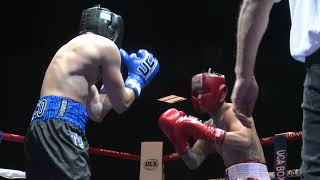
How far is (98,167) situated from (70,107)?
5980mm

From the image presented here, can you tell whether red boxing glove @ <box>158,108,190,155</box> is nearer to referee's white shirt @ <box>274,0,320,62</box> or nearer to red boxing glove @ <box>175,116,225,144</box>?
red boxing glove @ <box>175,116,225,144</box>

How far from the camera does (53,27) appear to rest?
5426mm

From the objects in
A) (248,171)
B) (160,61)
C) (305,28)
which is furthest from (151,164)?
(305,28)

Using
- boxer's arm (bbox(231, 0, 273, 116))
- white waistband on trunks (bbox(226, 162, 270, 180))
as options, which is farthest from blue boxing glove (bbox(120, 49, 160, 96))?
boxer's arm (bbox(231, 0, 273, 116))

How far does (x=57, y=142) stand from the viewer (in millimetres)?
1733

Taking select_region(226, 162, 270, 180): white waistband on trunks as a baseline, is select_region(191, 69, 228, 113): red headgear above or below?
above

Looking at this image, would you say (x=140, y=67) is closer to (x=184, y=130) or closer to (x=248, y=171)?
(x=184, y=130)

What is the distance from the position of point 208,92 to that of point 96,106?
28.0 inches

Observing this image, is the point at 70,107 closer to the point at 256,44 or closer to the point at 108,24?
the point at 108,24

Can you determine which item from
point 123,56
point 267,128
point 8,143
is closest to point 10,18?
point 8,143

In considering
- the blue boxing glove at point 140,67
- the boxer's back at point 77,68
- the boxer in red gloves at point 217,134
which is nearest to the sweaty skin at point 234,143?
the boxer in red gloves at point 217,134

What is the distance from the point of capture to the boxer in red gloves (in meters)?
2.40

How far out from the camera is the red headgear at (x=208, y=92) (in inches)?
103

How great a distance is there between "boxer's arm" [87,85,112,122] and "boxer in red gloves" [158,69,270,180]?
52 centimetres
